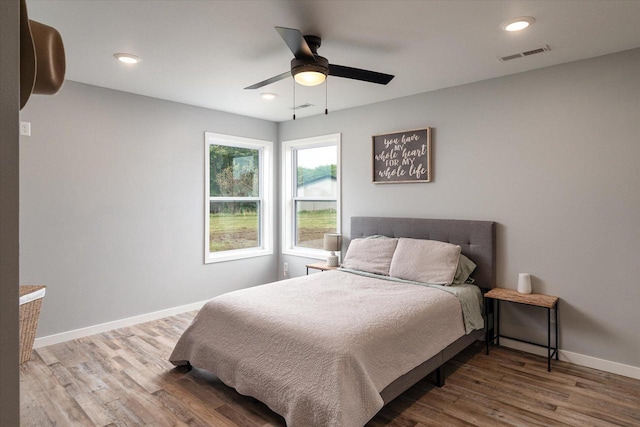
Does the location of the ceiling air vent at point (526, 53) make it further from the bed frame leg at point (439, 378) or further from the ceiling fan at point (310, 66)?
the bed frame leg at point (439, 378)

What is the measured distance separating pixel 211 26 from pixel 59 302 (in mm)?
2995

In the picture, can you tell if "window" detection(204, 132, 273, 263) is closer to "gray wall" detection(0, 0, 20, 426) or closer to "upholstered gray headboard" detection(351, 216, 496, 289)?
"upholstered gray headboard" detection(351, 216, 496, 289)

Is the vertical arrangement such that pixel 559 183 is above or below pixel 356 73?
below

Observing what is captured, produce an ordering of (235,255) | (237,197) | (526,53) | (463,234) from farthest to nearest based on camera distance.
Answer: (237,197), (235,255), (463,234), (526,53)

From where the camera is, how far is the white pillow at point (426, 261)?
342cm

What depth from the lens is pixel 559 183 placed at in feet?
10.5

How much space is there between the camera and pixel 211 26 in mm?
2477

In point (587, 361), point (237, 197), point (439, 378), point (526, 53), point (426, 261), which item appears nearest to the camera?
point (439, 378)

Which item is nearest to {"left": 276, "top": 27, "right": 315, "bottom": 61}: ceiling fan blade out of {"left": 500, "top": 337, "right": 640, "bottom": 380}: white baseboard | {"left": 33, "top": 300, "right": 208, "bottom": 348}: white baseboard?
{"left": 500, "top": 337, "right": 640, "bottom": 380}: white baseboard

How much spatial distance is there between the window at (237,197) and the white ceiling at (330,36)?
4.54ft

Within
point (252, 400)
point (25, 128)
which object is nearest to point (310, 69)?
point (252, 400)

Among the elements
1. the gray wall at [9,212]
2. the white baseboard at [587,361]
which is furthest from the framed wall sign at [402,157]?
the gray wall at [9,212]

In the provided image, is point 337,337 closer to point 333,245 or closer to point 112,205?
point 333,245

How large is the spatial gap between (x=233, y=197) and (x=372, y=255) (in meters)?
2.27
